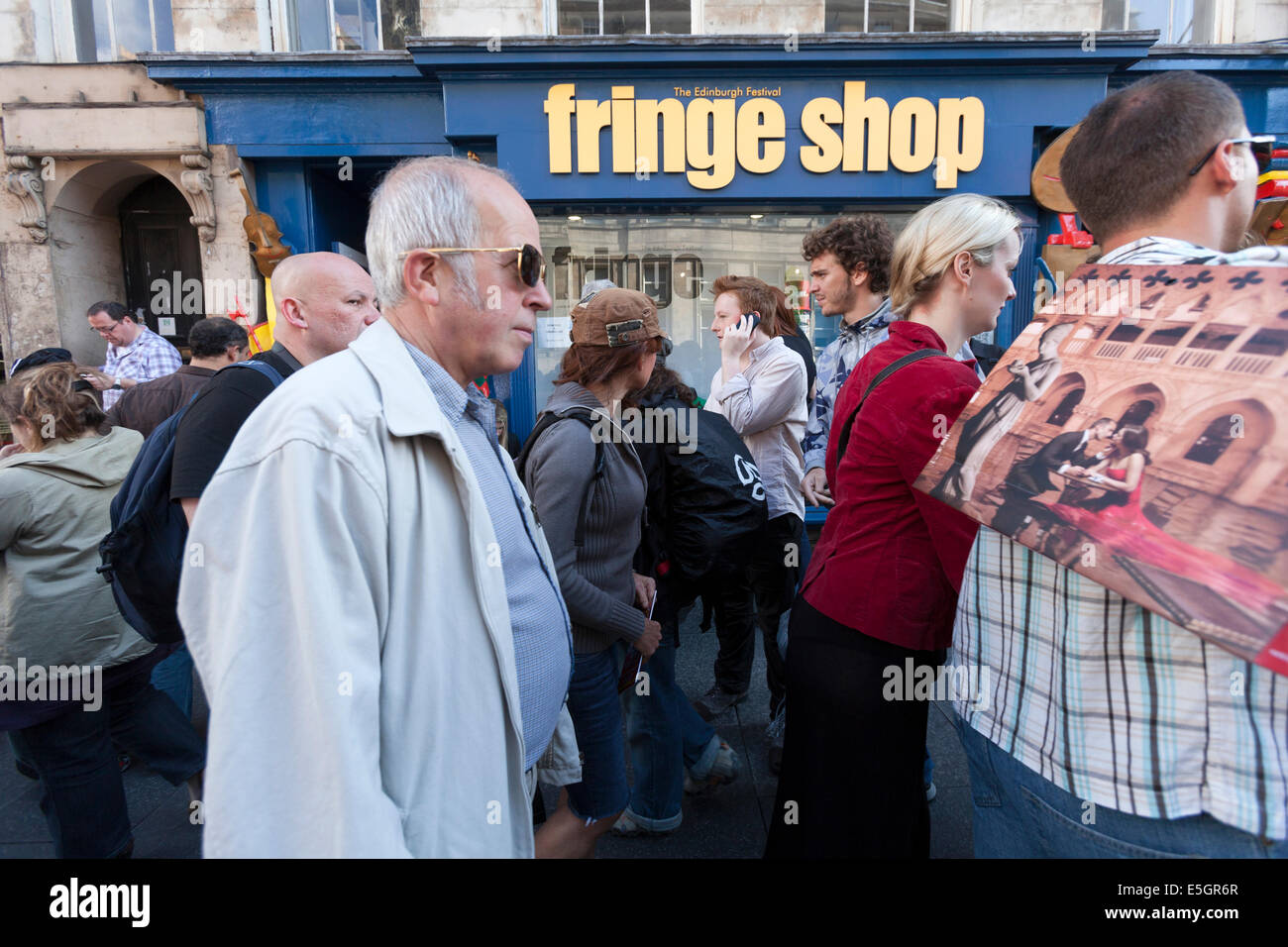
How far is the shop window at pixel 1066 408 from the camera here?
113 centimetres

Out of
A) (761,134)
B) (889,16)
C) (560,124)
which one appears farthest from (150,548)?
(889,16)

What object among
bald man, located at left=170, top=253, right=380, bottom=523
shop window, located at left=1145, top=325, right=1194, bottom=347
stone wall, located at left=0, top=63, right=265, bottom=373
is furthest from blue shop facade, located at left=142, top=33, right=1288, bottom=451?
shop window, located at left=1145, top=325, right=1194, bottom=347

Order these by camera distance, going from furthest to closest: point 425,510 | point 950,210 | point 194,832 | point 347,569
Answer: point 194,832 < point 950,210 < point 425,510 < point 347,569

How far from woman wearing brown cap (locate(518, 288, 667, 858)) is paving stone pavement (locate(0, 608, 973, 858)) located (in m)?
0.85

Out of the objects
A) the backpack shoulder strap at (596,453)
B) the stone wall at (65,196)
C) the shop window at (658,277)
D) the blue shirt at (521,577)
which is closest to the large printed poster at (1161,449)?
the blue shirt at (521,577)

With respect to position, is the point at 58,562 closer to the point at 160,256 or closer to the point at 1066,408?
the point at 1066,408

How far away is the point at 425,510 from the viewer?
1175 millimetres

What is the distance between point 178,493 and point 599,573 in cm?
141

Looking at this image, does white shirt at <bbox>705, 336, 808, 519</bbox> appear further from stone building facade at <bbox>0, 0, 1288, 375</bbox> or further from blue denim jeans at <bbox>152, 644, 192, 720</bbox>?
stone building facade at <bbox>0, 0, 1288, 375</bbox>

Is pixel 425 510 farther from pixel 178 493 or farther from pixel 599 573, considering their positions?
pixel 178 493

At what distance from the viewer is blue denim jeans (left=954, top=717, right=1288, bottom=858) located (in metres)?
1.09

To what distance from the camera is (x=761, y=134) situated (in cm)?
691
